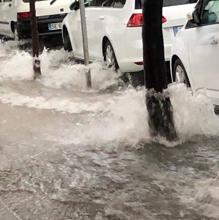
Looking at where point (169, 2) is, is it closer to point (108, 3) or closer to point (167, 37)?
point (167, 37)

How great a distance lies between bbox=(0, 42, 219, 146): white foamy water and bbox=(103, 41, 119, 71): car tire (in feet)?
0.44

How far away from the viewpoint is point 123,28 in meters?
9.86

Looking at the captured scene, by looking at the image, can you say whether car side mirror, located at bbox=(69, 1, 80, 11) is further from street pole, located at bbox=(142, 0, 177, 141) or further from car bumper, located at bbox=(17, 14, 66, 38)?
street pole, located at bbox=(142, 0, 177, 141)

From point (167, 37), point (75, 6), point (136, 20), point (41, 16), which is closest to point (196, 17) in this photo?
point (167, 37)

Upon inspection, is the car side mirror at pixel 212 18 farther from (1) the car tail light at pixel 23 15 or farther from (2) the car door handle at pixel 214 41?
(1) the car tail light at pixel 23 15

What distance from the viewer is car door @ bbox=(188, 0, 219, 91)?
7066 millimetres

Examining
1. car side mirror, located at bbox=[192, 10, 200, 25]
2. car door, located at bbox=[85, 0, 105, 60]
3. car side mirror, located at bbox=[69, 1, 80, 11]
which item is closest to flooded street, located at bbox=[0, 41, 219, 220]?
car side mirror, located at bbox=[192, 10, 200, 25]

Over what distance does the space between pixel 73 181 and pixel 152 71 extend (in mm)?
1432

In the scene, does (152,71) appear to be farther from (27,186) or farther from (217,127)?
(27,186)

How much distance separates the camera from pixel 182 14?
378 inches

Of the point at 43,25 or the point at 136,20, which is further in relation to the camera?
the point at 43,25

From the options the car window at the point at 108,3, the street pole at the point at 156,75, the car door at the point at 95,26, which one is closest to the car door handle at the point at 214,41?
the street pole at the point at 156,75

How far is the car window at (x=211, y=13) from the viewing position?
7259 millimetres

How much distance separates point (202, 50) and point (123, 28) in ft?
8.95
